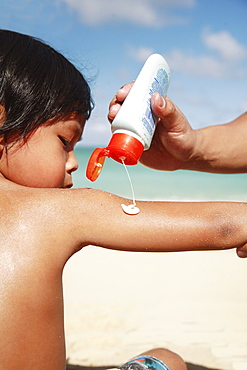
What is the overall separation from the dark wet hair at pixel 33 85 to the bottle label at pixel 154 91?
291mm

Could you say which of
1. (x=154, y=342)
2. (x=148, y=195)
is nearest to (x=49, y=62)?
(x=154, y=342)

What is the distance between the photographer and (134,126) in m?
1.55

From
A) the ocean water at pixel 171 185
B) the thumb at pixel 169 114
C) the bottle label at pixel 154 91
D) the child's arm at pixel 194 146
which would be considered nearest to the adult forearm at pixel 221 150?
the child's arm at pixel 194 146

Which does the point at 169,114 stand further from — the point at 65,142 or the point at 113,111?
the point at 65,142

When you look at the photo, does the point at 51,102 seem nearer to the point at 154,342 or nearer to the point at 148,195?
the point at 154,342

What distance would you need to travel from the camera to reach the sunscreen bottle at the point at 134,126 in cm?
153

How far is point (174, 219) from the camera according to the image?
136cm

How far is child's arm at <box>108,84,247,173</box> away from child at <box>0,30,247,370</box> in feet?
1.50

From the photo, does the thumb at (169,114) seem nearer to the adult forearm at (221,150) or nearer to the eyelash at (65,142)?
the adult forearm at (221,150)

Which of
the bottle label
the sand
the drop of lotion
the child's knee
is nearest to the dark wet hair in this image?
the bottle label

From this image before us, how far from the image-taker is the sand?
267 cm

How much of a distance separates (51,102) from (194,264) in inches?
129

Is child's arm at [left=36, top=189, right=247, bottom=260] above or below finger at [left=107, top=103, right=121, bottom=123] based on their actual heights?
below

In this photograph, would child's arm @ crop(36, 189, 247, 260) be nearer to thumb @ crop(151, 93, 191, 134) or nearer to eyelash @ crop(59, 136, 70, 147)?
eyelash @ crop(59, 136, 70, 147)
